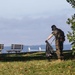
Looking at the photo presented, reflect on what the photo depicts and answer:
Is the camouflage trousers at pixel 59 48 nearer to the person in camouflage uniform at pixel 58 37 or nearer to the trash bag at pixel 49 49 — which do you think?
the person in camouflage uniform at pixel 58 37

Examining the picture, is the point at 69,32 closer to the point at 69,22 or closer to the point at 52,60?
the point at 69,22

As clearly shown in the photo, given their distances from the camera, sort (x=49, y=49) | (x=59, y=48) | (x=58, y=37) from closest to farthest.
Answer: (x=58, y=37)
(x=59, y=48)
(x=49, y=49)

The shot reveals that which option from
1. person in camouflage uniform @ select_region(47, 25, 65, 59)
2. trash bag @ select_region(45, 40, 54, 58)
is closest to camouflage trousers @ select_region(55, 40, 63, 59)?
person in camouflage uniform @ select_region(47, 25, 65, 59)

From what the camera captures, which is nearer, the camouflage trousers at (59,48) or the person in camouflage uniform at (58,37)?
the person in camouflage uniform at (58,37)

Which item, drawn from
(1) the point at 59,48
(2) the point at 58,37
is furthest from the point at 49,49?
(2) the point at 58,37

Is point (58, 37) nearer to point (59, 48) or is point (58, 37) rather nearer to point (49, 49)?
point (59, 48)

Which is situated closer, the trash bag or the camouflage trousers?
the camouflage trousers

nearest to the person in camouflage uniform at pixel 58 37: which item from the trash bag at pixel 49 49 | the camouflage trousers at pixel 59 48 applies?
the camouflage trousers at pixel 59 48

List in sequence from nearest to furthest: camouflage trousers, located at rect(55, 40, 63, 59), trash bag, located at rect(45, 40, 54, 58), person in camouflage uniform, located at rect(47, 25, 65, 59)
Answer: person in camouflage uniform, located at rect(47, 25, 65, 59) < camouflage trousers, located at rect(55, 40, 63, 59) < trash bag, located at rect(45, 40, 54, 58)

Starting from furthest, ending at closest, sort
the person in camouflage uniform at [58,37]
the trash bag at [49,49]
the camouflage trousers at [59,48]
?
1. the trash bag at [49,49]
2. the camouflage trousers at [59,48]
3. the person in camouflage uniform at [58,37]

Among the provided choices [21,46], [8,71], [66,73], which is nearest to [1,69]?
[8,71]

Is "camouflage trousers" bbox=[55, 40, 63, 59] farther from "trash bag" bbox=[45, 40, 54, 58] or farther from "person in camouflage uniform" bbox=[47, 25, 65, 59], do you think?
"trash bag" bbox=[45, 40, 54, 58]

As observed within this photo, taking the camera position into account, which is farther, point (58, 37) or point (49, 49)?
point (49, 49)

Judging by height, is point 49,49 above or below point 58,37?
below
